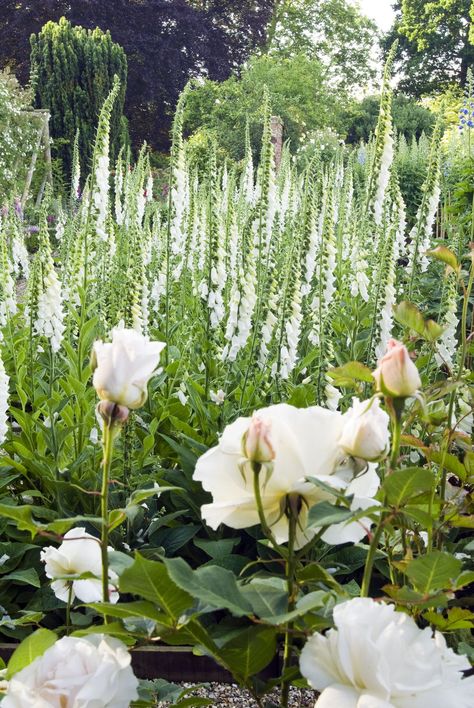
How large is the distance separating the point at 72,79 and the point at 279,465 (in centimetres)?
1822

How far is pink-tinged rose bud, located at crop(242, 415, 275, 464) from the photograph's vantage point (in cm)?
61

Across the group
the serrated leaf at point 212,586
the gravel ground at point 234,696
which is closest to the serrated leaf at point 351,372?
the serrated leaf at point 212,586

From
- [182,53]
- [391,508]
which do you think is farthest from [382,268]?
[182,53]

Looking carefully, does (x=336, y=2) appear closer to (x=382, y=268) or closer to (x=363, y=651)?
(x=382, y=268)

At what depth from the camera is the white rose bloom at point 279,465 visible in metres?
0.65

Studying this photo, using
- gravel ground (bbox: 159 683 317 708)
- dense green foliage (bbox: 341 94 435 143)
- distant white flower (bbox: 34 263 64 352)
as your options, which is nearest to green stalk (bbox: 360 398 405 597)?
gravel ground (bbox: 159 683 317 708)

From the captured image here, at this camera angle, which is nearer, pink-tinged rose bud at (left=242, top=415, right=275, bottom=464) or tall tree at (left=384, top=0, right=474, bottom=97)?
pink-tinged rose bud at (left=242, top=415, right=275, bottom=464)

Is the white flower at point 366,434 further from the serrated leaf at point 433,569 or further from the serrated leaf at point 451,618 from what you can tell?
the serrated leaf at point 451,618

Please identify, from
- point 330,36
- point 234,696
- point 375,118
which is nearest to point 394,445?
point 234,696

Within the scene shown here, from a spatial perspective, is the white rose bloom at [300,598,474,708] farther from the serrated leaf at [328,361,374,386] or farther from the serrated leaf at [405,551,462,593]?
the serrated leaf at [328,361,374,386]

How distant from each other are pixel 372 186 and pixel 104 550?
1926 mm

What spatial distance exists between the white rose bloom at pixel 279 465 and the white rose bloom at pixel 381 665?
0.11 m

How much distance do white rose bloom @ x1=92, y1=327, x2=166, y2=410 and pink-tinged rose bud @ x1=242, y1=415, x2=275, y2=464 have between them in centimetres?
12

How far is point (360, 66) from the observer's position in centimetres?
3150
